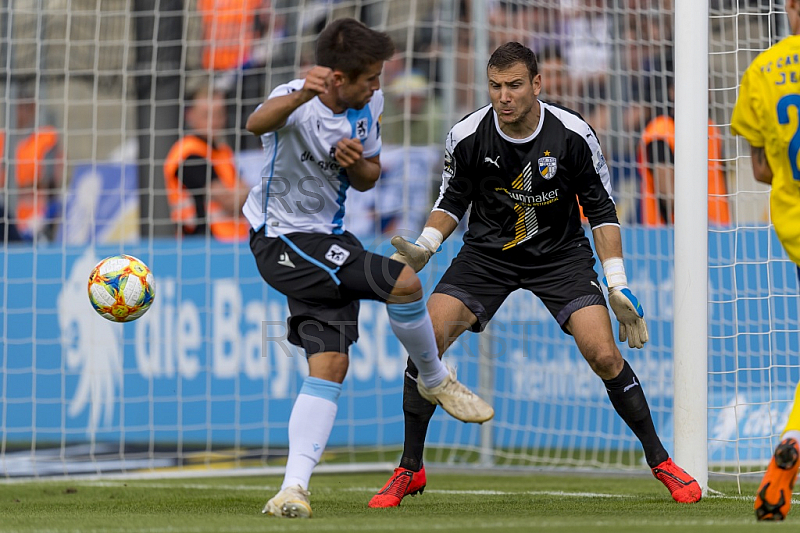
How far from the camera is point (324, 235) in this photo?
4848mm

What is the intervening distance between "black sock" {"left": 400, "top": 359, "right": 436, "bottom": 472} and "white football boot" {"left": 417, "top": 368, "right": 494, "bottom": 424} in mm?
468

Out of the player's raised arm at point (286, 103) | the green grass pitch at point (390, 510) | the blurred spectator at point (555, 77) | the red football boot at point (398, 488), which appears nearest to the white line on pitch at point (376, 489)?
the green grass pitch at point (390, 510)

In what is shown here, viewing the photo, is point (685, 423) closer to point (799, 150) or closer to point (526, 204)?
point (526, 204)

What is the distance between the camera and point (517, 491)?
6.54 m

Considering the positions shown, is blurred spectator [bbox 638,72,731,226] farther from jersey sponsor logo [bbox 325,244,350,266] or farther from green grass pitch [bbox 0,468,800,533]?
jersey sponsor logo [bbox 325,244,350,266]

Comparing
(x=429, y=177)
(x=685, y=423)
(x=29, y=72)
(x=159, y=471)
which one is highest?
(x=29, y=72)

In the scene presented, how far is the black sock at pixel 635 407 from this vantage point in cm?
555

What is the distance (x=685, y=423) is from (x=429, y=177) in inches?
167

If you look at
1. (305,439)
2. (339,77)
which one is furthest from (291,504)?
(339,77)

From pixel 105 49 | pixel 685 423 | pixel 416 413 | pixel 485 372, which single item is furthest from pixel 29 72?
pixel 685 423

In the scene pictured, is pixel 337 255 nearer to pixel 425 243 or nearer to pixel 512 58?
pixel 425 243

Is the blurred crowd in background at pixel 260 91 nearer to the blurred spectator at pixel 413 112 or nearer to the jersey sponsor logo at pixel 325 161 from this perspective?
the blurred spectator at pixel 413 112

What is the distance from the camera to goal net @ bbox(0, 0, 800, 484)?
8734 millimetres

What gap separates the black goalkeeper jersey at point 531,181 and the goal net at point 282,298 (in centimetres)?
268
